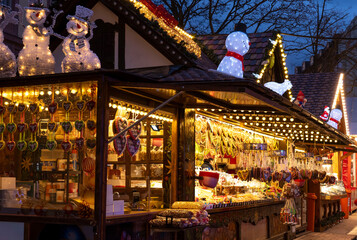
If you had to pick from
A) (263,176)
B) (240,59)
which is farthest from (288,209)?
(240,59)

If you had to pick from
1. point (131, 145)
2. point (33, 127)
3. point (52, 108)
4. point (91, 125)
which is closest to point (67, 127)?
point (52, 108)

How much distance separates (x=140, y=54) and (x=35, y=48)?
2443mm

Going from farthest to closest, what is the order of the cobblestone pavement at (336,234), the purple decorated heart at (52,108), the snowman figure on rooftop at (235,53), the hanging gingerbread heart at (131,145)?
the cobblestone pavement at (336,234), the snowman figure on rooftop at (235,53), the hanging gingerbread heart at (131,145), the purple decorated heart at (52,108)

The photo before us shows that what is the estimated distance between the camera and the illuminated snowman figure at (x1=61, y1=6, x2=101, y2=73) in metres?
7.92

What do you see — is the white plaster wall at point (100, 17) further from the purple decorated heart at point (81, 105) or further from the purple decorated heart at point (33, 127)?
the purple decorated heart at point (81, 105)

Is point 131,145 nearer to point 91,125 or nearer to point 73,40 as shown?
point 91,125

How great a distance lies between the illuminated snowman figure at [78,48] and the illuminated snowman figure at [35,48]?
335 mm

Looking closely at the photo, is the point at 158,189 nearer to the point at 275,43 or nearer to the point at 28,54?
the point at 28,54

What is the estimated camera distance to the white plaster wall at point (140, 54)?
33.0 ft

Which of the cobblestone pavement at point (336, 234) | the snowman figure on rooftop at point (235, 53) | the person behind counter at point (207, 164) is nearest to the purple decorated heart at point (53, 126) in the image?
the snowman figure on rooftop at point (235, 53)

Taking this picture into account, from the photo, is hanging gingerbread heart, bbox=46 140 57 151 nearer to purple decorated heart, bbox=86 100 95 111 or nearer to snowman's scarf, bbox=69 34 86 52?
purple decorated heart, bbox=86 100 95 111

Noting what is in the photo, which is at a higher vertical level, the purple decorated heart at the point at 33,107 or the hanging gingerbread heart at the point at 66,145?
the purple decorated heart at the point at 33,107

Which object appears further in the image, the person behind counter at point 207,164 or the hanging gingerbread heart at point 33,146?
the person behind counter at point 207,164

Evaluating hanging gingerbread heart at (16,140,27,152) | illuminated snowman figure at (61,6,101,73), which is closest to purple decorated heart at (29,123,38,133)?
hanging gingerbread heart at (16,140,27,152)
